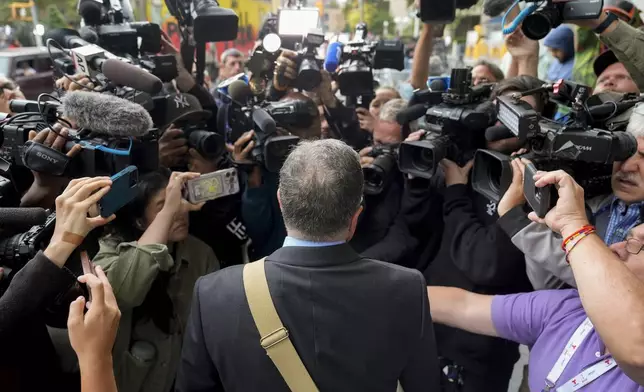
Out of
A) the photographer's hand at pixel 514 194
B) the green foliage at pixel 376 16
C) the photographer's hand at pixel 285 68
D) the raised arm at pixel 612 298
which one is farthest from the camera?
the green foliage at pixel 376 16

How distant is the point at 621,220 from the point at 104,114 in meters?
1.64

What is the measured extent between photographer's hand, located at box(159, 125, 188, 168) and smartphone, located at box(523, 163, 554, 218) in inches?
57.6

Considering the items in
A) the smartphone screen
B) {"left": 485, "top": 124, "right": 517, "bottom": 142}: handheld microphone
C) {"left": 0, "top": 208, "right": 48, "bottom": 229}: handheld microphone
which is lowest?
{"left": 0, "top": 208, "right": 48, "bottom": 229}: handheld microphone

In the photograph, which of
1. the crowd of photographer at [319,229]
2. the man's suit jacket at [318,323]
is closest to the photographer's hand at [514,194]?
the crowd of photographer at [319,229]

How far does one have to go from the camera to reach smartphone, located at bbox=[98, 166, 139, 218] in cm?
143

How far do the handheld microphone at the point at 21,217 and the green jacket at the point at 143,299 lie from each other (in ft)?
0.96

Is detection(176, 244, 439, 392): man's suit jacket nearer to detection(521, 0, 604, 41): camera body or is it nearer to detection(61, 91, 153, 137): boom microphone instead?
detection(61, 91, 153, 137): boom microphone

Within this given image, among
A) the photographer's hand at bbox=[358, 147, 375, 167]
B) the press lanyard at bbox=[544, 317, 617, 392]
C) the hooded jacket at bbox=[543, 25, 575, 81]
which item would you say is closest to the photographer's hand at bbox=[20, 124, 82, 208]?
the photographer's hand at bbox=[358, 147, 375, 167]

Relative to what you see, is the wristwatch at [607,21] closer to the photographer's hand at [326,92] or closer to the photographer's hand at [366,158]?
the photographer's hand at [366,158]

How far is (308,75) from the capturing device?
2529 millimetres

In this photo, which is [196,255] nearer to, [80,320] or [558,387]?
[80,320]

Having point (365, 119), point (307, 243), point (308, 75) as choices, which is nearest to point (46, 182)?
point (307, 243)

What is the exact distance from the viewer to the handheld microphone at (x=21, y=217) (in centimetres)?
135

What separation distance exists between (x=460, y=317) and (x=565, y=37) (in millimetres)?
2949
